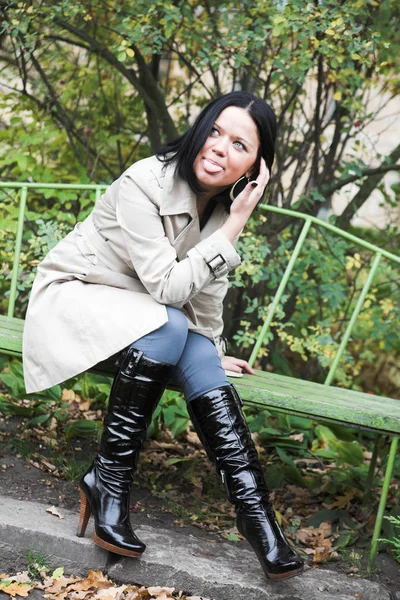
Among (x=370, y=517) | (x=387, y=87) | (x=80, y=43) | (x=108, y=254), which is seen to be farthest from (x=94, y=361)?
(x=387, y=87)

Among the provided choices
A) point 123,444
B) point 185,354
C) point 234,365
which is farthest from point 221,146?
point 123,444

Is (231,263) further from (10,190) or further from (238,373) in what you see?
(10,190)

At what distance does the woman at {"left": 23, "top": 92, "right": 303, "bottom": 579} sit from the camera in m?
2.51

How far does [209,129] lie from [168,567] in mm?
1442

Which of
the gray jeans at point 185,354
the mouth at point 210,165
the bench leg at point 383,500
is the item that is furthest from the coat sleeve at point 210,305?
the bench leg at point 383,500

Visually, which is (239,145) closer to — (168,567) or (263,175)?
(263,175)

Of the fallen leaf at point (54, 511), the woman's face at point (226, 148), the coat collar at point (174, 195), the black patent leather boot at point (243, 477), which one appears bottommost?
the fallen leaf at point (54, 511)

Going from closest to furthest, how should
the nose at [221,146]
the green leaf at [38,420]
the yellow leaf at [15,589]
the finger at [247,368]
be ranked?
the yellow leaf at [15,589]
the nose at [221,146]
the finger at [247,368]
the green leaf at [38,420]

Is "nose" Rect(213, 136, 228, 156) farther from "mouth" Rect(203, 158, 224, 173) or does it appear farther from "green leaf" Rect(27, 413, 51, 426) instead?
"green leaf" Rect(27, 413, 51, 426)

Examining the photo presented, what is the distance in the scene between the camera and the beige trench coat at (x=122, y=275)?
8.41 feet

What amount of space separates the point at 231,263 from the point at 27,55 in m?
2.14

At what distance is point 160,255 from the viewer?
8.50 feet

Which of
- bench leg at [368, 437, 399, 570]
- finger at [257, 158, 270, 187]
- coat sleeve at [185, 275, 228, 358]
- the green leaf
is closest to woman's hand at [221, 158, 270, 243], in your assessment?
finger at [257, 158, 270, 187]

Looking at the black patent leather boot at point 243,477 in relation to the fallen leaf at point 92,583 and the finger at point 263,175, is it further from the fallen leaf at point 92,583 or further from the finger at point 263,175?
the finger at point 263,175
